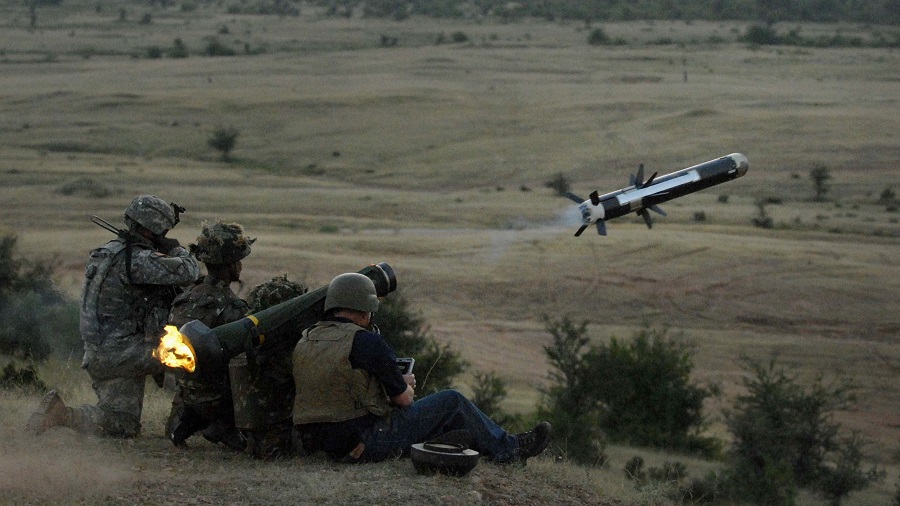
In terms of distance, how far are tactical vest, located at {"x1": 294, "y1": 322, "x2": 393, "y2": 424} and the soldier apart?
1.23 metres

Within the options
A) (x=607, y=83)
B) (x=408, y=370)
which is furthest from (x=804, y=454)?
(x=607, y=83)

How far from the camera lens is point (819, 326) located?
75.6ft

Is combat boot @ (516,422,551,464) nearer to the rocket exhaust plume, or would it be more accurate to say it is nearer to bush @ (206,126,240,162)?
the rocket exhaust plume

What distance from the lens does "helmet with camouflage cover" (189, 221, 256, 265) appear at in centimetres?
805

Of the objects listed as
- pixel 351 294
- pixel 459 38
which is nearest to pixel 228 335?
pixel 351 294

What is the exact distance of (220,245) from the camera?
8047 mm

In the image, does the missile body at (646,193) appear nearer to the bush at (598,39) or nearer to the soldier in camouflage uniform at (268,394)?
the soldier in camouflage uniform at (268,394)

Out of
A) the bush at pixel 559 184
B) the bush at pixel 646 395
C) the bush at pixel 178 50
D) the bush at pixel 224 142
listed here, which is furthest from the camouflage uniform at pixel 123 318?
the bush at pixel 178 50

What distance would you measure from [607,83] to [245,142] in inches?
664

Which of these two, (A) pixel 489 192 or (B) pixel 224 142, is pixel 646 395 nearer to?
(A) pixel 489 192

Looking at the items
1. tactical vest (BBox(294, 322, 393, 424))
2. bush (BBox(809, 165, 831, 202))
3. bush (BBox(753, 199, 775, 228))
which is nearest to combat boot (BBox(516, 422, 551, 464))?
tactical vest (BBox(294, 322, 393, 424))

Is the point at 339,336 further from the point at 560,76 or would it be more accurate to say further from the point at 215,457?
the point at 560,76

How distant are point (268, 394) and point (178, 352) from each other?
0.84m

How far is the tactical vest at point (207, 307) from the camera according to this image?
26.2 feet
